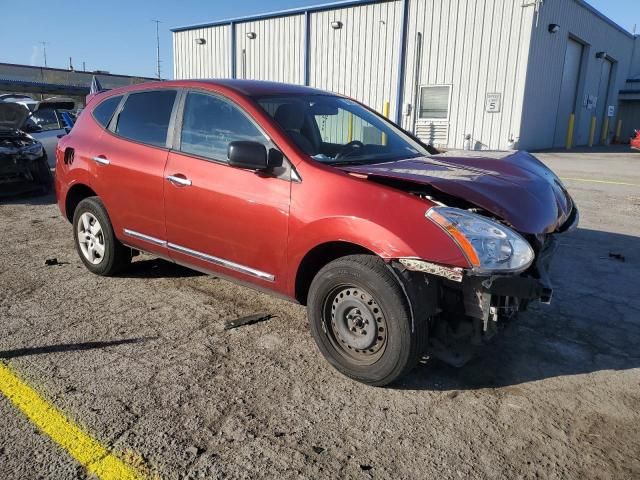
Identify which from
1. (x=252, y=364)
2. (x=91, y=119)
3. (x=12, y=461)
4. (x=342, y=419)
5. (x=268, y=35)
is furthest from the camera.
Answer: (x=268, y=35)

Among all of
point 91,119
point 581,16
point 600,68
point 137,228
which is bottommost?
point 137,228

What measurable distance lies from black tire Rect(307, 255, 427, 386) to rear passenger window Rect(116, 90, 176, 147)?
1.93 m

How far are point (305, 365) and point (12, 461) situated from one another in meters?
1.59

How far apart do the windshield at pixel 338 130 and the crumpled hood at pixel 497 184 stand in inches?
10.2

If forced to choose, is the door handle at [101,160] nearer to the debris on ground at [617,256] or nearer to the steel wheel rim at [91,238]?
the steel wheel rim at [91,238]

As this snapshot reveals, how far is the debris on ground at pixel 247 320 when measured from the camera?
12.2ft

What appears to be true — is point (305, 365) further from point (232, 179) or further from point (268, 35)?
point (268, 35)

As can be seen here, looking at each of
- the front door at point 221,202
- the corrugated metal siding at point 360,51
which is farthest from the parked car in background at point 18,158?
the corrugated metal siding at point 360,51

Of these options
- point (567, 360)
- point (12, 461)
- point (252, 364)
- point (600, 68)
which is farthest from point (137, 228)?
point (600, 68)

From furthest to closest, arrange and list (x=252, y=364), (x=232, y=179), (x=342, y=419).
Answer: (x=232, y=179) < (x=252, y=364) < (x=342, y=419)

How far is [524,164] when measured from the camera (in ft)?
12.3

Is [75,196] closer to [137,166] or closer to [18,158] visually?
[137,166]

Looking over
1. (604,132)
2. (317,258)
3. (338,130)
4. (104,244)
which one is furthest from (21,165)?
(604,132)

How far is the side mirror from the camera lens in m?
3.14
